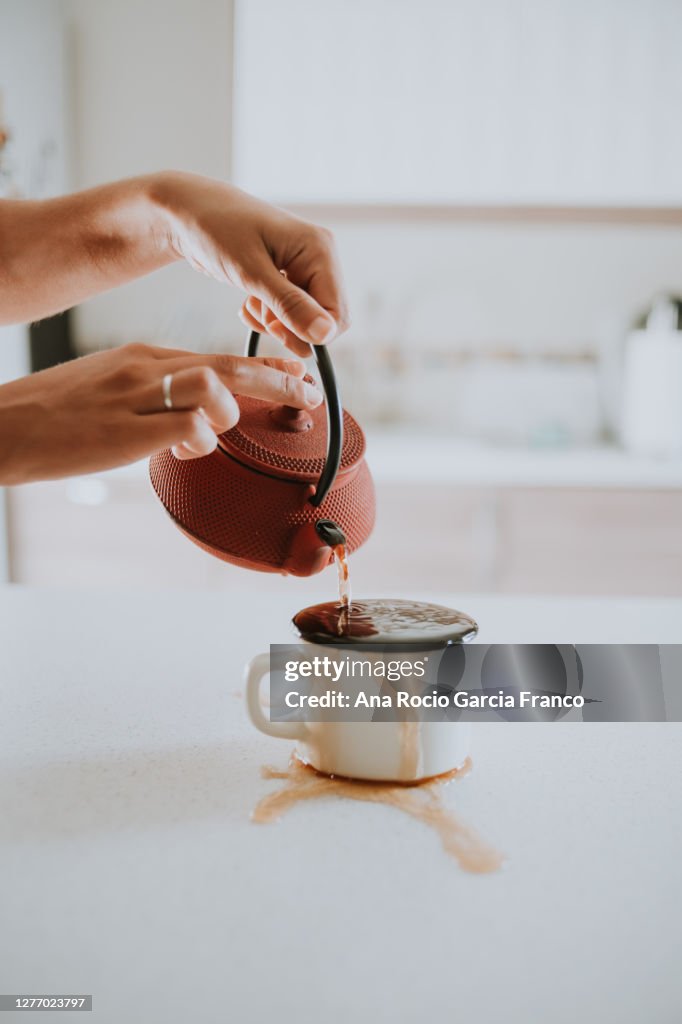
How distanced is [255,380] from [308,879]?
36cm

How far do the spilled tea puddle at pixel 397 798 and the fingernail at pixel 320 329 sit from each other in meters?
0.35

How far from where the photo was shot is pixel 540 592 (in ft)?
7.00

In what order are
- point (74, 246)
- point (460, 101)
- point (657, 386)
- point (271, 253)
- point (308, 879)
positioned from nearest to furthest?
point (308, 879)
point (271, 253)
point (74, 246)
point (460, 101)
point (657, 386)

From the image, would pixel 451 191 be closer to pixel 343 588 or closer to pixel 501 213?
pixel 501 213

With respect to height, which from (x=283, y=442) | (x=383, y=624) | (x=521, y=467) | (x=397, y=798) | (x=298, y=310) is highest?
(x=298, y=310)

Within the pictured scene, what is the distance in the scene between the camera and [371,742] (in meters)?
0.64

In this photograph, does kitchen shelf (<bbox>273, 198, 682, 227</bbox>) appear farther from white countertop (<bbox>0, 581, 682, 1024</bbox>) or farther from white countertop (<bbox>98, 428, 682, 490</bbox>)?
white countertop (<bbox>0, 581, 682, 1024</bbox>)

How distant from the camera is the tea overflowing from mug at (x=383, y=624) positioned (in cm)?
62

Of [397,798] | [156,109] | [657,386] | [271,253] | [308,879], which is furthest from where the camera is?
[156,109]

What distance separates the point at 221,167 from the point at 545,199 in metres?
1.03

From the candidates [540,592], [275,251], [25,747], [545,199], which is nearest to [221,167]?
[545,199]

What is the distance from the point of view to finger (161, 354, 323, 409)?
64 cm

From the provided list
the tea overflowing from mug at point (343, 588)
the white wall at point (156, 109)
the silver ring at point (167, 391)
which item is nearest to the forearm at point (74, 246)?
the silver ring at point (167, 391)

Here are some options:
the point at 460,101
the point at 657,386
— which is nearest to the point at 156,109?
the point at 460,101
